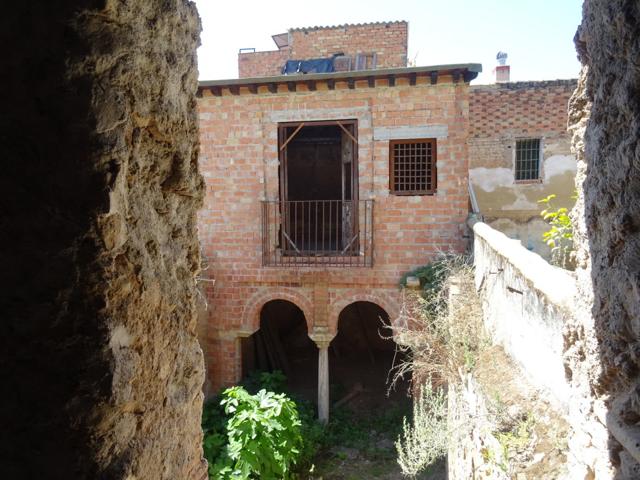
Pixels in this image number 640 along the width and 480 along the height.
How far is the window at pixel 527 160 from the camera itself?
48.9 ft

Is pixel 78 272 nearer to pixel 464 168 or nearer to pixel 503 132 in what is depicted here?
pixel 464 168

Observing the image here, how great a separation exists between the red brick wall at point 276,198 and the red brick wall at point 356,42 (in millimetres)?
7137

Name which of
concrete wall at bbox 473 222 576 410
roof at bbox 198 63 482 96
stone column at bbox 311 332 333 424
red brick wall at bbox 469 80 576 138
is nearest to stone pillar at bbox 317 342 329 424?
stone column at bbox 311 332 333 424

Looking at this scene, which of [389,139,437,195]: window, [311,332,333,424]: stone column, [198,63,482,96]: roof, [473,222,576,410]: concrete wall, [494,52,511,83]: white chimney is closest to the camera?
[473,222,576,410]: concrete wall

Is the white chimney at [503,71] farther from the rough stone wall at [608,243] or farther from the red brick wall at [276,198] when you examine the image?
the rough stone wall at [608,243]

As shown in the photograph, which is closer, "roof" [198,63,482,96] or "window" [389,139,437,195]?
"roof" [198,63,482,96]

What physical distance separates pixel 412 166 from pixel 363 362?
5710 millimetres

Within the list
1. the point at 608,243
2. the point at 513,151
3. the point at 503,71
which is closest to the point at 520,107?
the point at 513,151

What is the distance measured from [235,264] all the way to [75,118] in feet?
29.9

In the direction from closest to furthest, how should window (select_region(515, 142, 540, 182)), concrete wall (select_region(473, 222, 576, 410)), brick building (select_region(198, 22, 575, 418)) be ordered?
concrete wall (select_region(473, 222, 576, 410)) → brick building (select_region(198, 22, 575, 418)) → window (select_region(515, 142, 540, 182))

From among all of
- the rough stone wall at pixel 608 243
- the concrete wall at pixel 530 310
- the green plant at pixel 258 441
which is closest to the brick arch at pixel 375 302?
the green plant at pixel 258 441

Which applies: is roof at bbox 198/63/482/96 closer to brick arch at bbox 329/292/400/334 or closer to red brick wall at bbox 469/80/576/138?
brick arch at bbox 329/292/400/334

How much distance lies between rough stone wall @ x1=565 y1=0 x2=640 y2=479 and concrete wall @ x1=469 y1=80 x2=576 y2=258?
43.0 feet

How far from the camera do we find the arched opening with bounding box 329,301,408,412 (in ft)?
36.3
